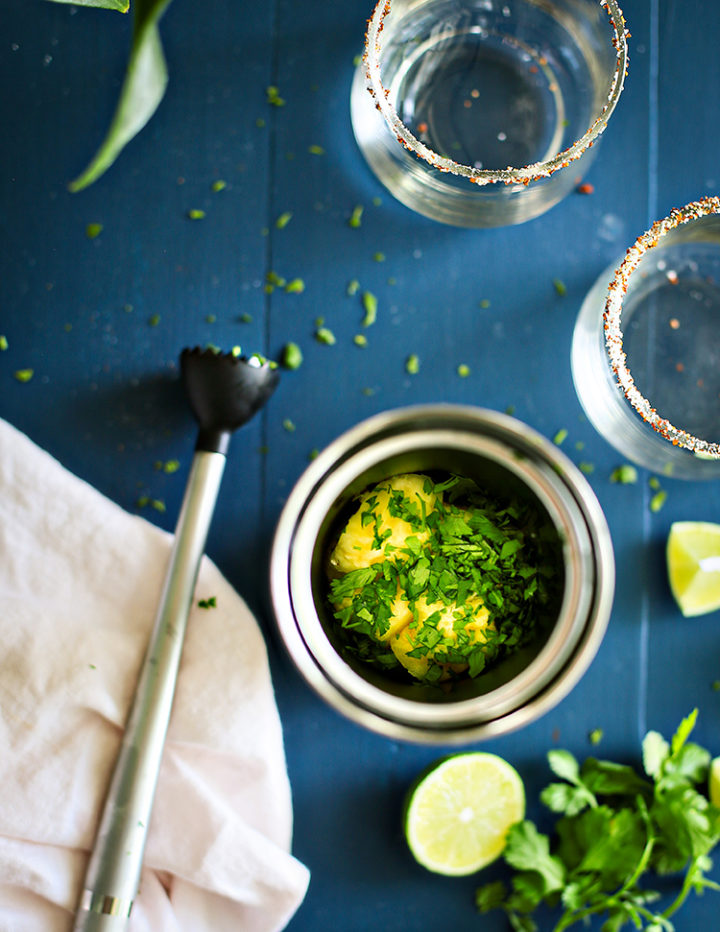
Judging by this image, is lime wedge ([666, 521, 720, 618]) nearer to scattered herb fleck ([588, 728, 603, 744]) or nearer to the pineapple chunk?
scattered herb fleck ([588, 728, 603, 744])

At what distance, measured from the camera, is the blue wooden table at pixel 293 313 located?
0.74 metres

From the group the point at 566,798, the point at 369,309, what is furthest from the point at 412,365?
the point at 566,798

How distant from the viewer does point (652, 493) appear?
0.78 metres

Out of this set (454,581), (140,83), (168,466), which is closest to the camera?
(140,83)

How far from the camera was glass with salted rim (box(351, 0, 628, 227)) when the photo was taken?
74 centimetres

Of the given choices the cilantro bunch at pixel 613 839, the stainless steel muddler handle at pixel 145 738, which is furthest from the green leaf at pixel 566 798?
the stainless steel muddler handle at pixel 145 738

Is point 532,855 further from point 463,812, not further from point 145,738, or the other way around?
point 145,738

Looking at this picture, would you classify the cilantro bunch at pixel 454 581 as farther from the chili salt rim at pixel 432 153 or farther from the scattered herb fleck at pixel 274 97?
the scattered herb fleck at pixel 274 97

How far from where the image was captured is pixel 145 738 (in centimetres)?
68

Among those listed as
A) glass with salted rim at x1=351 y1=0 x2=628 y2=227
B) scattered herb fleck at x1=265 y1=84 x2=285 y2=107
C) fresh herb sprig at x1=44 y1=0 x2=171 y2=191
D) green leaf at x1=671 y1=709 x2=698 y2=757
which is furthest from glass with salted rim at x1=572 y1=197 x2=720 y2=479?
fresh herb sprig at x1=44 y1=0 x2=171 y2=191

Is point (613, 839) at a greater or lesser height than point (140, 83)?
lesser

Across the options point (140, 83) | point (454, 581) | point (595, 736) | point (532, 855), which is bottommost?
point (532, 855)

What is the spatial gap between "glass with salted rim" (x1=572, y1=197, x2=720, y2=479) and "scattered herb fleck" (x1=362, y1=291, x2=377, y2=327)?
0.19 meters

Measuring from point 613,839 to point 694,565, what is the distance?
0.84 ft
